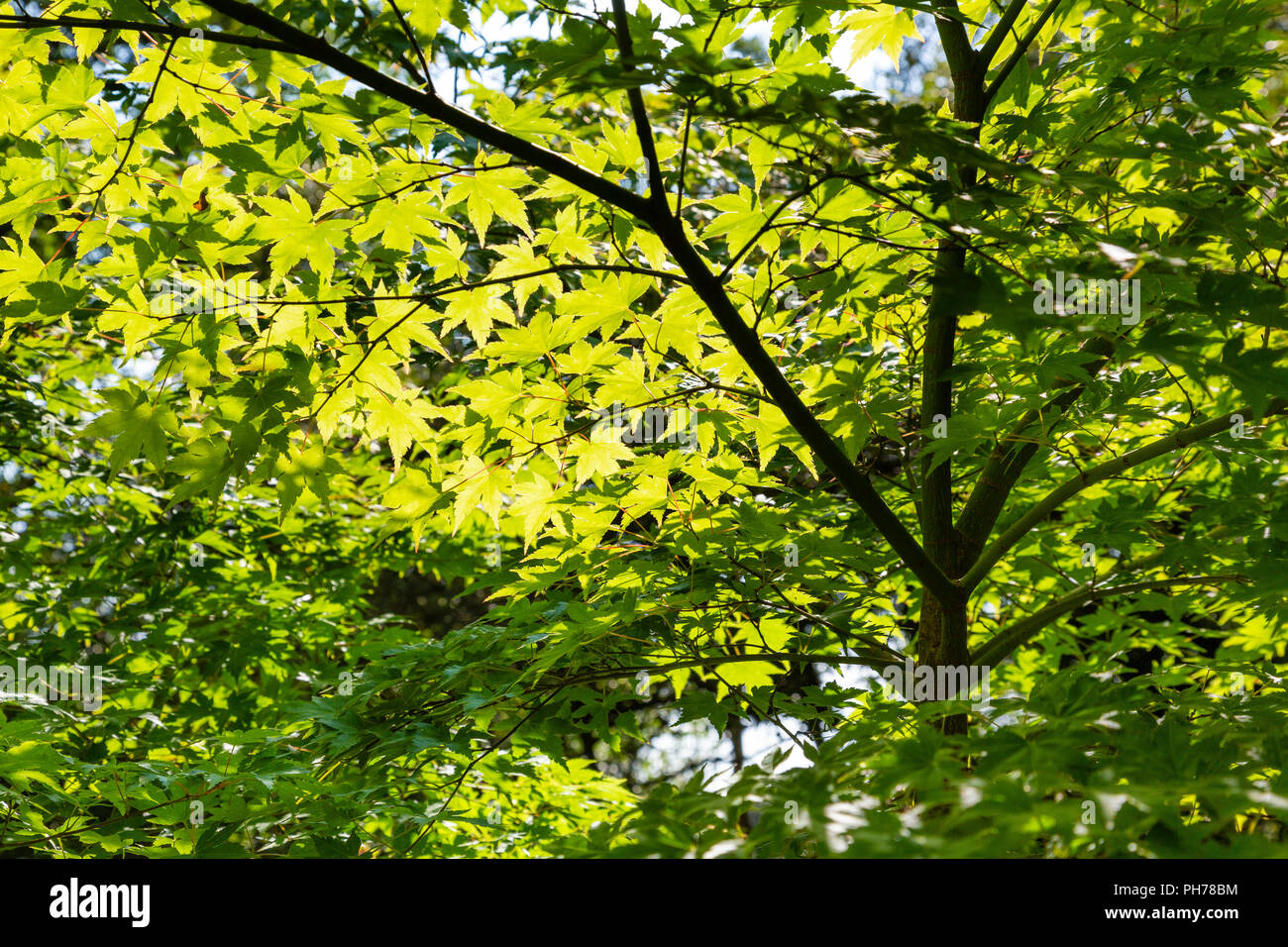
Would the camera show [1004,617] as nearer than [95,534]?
Yes

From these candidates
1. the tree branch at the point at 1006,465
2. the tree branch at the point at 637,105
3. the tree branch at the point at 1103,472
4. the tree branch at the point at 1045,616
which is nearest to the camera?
the tree branch at the point at 637,105

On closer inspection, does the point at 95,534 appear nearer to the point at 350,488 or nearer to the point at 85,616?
the point at 85,616

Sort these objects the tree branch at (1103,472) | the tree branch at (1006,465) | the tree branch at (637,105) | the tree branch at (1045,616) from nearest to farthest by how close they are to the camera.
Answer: the tree branch at (637,105), the tree branch at (1103,472), the tree branch at (1006,465), the tree branch at (1045,616)

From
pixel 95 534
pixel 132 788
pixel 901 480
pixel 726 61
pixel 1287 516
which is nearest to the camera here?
pixel 726 61

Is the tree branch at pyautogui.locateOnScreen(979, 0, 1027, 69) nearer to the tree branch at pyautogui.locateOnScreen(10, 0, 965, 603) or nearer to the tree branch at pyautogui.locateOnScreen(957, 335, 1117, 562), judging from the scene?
the tree branch at pyautogui.locateOnScreen(957, 335, 1117, 562)

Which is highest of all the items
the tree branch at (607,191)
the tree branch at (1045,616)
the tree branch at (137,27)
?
the tree branch at (137,27)

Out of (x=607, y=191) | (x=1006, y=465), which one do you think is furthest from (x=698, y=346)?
(x=1006, y=465)

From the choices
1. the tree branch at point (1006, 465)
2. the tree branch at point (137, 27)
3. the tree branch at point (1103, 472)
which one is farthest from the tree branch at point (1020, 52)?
the tree branch at point (137, 27)

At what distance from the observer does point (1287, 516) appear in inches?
95.7

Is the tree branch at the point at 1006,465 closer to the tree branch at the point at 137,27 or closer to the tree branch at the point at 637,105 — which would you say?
the tree branch at the point at 637,105

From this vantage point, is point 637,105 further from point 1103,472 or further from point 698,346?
point 1103,472

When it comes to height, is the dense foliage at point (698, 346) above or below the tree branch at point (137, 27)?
below
